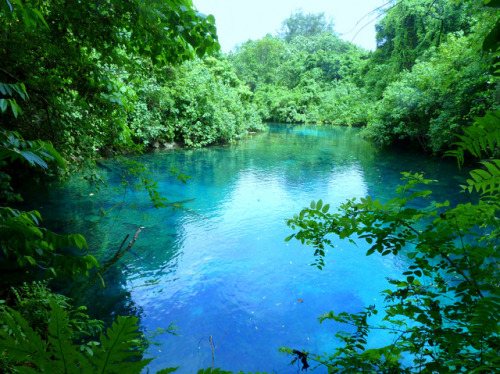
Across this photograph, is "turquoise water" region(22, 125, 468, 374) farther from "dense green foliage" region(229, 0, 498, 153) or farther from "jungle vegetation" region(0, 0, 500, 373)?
"dense green foliage" region(229, 0, 498, 153)

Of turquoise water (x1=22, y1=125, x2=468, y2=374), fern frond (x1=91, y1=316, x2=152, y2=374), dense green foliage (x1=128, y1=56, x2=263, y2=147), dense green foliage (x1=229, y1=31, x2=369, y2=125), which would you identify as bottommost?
turquoise water (x1=22, y1=125, x2=468, y2=374)

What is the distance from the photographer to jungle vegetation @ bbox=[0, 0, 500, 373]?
1.04 meters

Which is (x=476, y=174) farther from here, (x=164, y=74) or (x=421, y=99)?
(x=421, y=99)

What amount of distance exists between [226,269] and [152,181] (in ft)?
9.89

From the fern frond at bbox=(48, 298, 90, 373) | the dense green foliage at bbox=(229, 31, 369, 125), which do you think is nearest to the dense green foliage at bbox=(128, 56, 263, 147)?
the fern frond at bbox=(48, 298, 90, 373)

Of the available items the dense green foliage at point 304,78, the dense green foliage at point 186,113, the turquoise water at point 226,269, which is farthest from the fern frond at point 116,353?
the dense green foliage at point 304,78

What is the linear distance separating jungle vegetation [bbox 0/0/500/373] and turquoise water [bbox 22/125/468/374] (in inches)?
17.0

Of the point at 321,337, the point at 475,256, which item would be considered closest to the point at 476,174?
the point at 475,256

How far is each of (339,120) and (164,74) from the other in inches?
1388

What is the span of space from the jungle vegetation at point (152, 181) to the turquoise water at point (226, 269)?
432mm

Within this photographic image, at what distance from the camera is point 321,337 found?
149 inches

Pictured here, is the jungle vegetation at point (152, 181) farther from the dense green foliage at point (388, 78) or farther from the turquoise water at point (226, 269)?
the turquoise water at point (226, 269)

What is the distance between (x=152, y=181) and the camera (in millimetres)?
2832

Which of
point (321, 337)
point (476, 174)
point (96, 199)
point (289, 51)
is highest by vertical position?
point (289, 51)
